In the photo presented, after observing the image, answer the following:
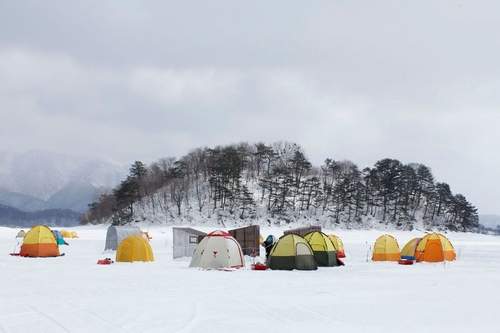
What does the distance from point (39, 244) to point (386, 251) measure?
22.4 meters

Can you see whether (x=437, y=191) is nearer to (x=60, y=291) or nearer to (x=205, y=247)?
(x=205, y=247)

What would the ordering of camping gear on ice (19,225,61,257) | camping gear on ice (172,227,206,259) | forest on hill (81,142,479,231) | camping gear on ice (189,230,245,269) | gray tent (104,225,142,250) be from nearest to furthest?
Answer: camping gear on ice (189,230,245,269)
camping gear on ice (19,225,61,257)
camping gear on ice (172,227,206,259)
gray tent (104,225,142,250)
forest on hill (81,142,479,231)

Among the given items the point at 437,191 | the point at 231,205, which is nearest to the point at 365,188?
the point at 437,191

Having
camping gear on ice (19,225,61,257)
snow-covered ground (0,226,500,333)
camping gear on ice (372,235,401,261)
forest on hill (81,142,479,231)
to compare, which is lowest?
snow-covered ground (0,226,500,333)

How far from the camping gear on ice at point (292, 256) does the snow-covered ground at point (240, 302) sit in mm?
2783

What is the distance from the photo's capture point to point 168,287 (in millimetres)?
15906

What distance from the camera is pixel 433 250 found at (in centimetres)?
3062

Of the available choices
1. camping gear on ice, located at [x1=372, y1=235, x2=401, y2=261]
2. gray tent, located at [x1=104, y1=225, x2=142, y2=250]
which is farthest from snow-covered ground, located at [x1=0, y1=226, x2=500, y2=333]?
gray tent, located at [x1=104, y1=225, x2=142, y2=250]

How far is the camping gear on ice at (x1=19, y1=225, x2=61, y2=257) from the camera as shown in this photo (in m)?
29.2

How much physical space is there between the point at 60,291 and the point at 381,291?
33.7 ft

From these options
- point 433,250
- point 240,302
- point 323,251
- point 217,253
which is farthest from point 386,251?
point 240,302

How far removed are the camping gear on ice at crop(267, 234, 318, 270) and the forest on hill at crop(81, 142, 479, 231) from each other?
5681 cm

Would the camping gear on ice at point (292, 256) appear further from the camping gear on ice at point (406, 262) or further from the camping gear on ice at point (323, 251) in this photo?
the camping gear on ice at point (406, 262)

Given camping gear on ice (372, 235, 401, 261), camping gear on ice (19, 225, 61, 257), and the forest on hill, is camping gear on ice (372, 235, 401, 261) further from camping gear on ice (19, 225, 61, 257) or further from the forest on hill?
the forest on hill
